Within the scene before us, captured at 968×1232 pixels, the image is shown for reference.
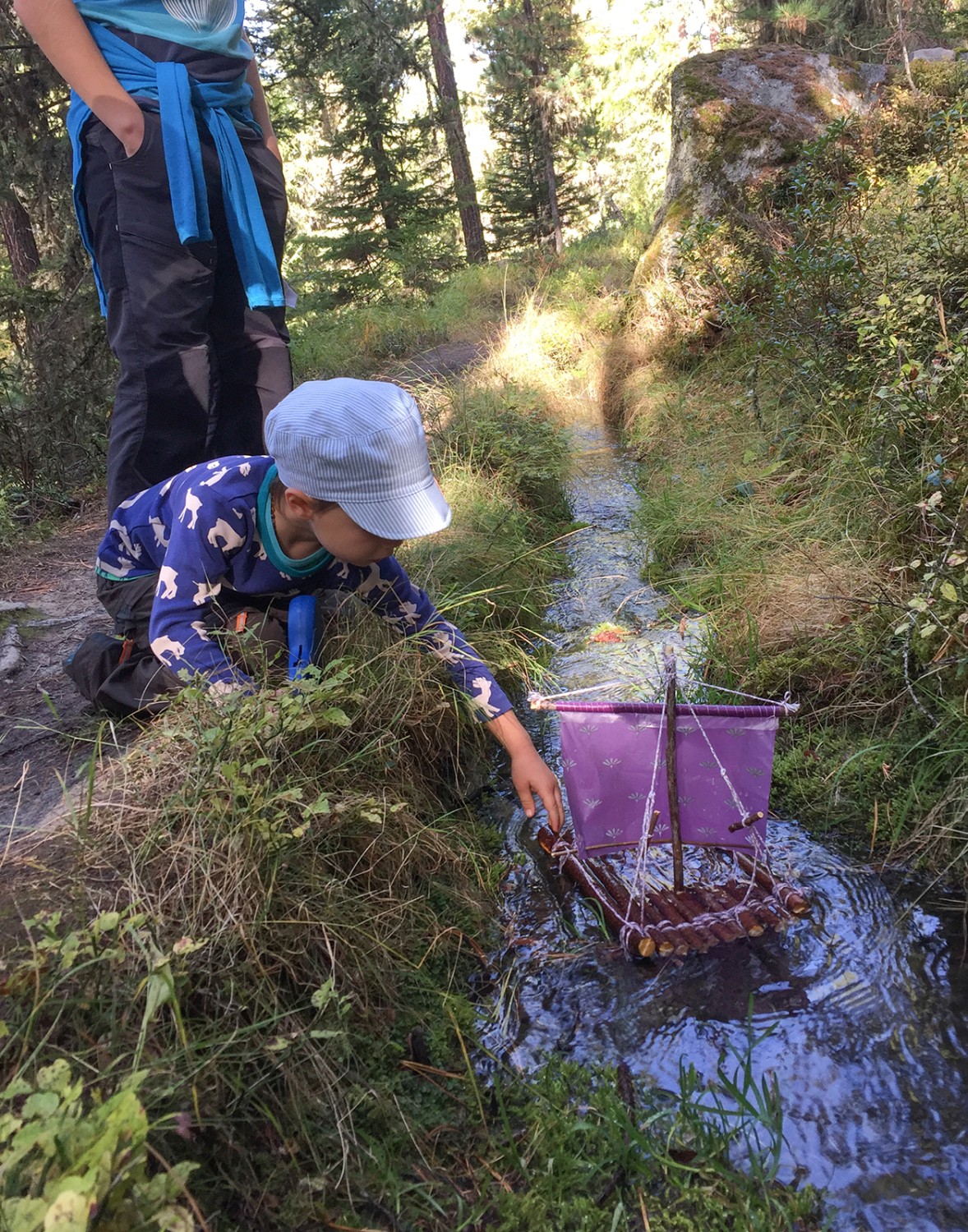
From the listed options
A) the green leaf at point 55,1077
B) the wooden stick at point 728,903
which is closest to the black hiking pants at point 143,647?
the green leaf at point 55,1077

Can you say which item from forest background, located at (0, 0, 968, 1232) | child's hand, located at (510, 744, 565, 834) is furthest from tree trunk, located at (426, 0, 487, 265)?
child's hand, located at (510, 744, 565, 834)

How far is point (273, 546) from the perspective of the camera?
7.41ft

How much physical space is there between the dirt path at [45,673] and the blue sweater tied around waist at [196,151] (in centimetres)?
130

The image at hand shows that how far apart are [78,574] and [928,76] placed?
780cm

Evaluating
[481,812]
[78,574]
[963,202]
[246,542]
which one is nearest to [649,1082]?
[481,812]

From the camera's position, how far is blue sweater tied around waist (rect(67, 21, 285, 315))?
2.60 m

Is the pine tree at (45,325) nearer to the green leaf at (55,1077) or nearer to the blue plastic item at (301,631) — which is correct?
the blue plastic item at (301,631)

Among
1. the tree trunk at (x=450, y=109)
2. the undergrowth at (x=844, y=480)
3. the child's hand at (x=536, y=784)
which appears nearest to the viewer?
the child's hand at (x=536, y=784)

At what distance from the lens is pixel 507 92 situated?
16.7m

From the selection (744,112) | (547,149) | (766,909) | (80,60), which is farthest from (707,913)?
(547,149)

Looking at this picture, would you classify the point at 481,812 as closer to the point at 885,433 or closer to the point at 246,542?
the point at 246,542

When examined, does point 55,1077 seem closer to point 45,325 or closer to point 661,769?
point 661,769

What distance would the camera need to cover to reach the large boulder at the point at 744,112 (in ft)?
23.6

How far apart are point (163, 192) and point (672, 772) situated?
2277 mm
